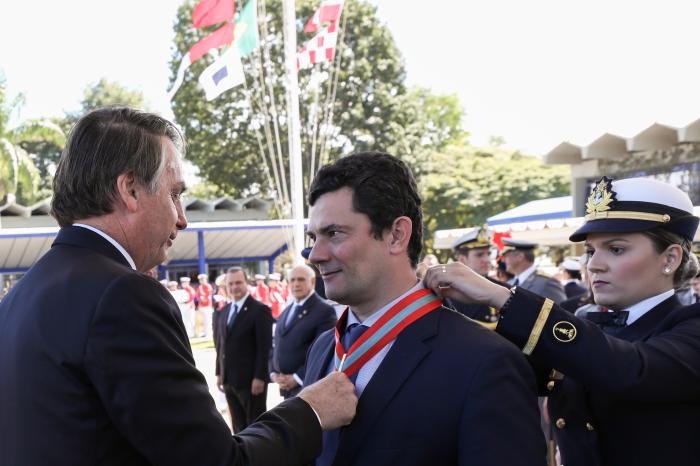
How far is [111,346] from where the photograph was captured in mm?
1696

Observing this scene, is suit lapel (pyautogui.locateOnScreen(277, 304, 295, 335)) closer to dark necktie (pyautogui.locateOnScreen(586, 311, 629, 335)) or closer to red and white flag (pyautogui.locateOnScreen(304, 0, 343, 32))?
dark necktie (pyautogui.locateOnScreen(586, 311, 629, 335))

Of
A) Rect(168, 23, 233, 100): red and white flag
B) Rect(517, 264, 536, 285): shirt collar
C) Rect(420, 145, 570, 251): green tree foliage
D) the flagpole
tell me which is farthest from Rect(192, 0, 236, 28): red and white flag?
Rect(420, 145, 570, 251): green tree foliage

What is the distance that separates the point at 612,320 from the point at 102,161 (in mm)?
1631

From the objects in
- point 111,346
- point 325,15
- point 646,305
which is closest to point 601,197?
point 646,305

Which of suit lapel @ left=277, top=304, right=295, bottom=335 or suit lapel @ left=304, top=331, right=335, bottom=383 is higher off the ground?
suit lapel @ left=304, top=331, right=335, bottom=383

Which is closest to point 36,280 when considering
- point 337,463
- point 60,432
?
point 60,432

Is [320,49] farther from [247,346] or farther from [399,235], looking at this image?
[399,235]

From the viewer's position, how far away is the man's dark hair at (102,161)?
192cm

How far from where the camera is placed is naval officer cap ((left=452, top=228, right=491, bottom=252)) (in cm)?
823

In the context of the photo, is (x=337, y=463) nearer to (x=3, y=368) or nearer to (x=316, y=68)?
(x=3, y=368)

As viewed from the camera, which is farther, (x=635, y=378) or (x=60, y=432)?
(x=635, y=378)

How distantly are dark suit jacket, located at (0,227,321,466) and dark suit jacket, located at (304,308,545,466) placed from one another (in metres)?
0.38

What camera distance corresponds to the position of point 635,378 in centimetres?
198

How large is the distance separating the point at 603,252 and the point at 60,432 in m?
1.63
